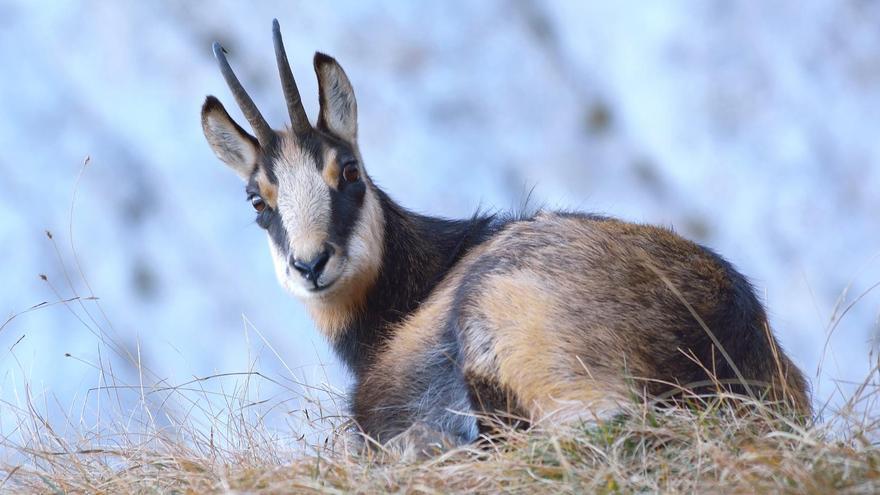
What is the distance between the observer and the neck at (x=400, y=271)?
5.56 metres

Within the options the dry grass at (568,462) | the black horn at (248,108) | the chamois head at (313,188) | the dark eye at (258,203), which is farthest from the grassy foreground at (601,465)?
the black horn at (248,108)

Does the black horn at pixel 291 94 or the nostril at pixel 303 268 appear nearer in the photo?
the nostril at pixel 303 268

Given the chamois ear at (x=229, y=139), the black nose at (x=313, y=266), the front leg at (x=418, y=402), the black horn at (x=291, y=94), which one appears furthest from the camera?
the chamois ear at (x=229, y=139)

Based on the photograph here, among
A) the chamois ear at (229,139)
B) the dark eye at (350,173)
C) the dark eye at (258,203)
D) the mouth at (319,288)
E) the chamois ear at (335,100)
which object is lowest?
the mouth at (319,288)

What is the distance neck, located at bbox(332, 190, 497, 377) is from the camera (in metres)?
5.56

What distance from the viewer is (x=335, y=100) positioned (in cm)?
598

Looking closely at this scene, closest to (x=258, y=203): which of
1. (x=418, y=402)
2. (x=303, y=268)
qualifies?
(x=303, y=268)

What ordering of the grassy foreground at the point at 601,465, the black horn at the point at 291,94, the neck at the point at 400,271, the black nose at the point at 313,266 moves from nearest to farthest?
the grassy foreground at the point at 601,465 → the black nose at the point at 313,266 → the neck at the point at 400,271 → the black horn at the point at 291,94

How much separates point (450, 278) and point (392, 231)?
60cm

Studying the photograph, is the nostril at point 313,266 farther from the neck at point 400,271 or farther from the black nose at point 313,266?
the neck at point 400,271

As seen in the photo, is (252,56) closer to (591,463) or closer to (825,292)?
(825,292)

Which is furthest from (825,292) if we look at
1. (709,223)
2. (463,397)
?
(463,397)

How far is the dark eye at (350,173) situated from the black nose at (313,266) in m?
0.53

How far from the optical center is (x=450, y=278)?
5320 millimetres
